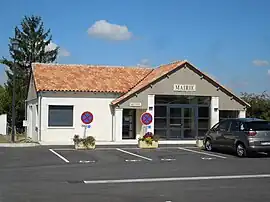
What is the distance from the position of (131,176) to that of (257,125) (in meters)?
8.52

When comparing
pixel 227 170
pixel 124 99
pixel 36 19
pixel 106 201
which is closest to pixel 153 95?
pixel 124 99

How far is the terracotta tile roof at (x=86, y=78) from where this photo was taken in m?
30.6

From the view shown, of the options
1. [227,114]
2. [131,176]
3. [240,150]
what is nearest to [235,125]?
[240,150]

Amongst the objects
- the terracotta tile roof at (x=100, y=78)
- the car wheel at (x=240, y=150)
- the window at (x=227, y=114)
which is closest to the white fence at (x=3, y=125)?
the terracotta tile roof at (x=100, y=78)

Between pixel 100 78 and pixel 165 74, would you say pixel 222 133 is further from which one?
pixel 100 78

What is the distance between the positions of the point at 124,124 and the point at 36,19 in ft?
84.1

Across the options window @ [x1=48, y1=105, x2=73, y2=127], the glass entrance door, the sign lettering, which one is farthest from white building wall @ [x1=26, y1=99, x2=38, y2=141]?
the sign lettering

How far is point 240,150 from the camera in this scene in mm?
20828

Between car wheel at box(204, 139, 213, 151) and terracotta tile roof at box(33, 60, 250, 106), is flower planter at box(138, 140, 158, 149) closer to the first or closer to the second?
car wheel at box(204, 139, 213, 151)

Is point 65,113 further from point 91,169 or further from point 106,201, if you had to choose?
point 106,201

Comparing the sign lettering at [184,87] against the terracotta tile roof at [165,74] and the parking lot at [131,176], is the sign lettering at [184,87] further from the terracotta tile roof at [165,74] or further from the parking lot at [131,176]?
the parking lot at [131,176]

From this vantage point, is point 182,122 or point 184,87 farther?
point 182,122

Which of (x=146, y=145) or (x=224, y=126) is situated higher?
(x=224, y=126)

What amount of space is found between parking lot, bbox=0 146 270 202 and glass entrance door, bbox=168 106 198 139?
9731 mm
